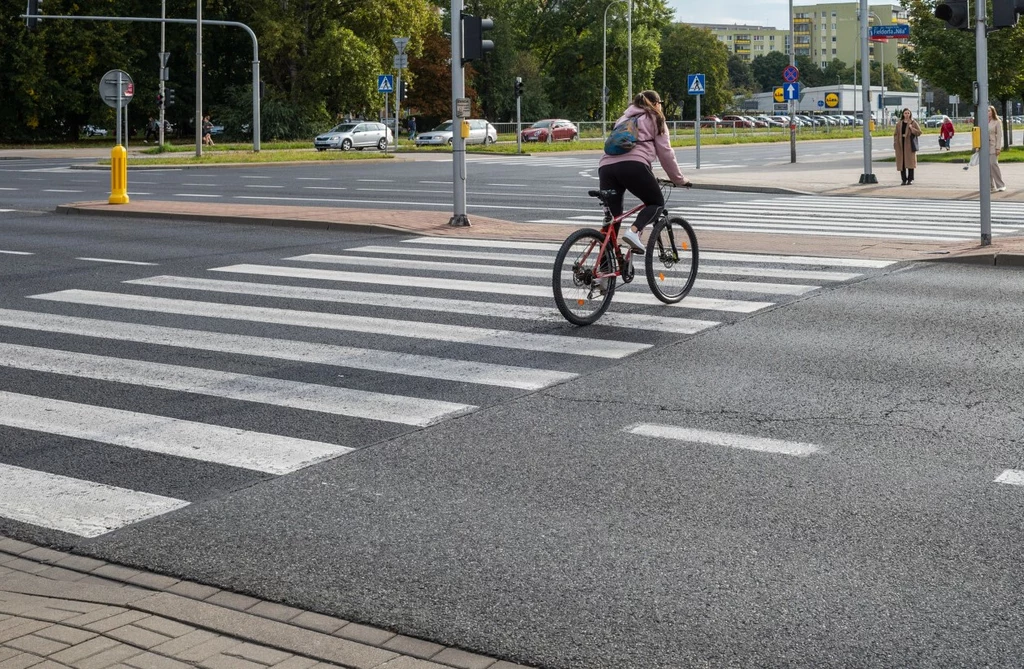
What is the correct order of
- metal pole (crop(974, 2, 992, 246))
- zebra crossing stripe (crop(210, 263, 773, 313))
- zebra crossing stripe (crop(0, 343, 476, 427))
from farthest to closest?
metal pole (crop(974, 2, 992, 246))
zebra crossing stripe (crop(210, 263, 773, 313))
zebra crossing stripe (crop(0, 343, 476, 427))

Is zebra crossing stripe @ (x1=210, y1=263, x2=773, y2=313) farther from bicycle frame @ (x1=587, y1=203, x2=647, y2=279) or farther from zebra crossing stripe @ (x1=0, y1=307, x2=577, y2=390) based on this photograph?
zebra crossing stripe @ (x1=0, y1=307, x2=577, y2=390)

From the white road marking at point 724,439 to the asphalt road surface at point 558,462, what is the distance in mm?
25

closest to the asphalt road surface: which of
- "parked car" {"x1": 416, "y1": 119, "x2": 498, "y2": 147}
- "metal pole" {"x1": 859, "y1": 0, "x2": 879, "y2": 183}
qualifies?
"metal pole" {"x1": 859, "y1": 0, "x2": 879, "y2": 183}

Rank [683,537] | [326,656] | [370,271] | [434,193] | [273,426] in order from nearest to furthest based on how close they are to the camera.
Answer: [326,656] → [683,537] → [273,426] → [370,271] → [434,193]

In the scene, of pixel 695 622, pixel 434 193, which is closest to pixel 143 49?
pixel 434 193

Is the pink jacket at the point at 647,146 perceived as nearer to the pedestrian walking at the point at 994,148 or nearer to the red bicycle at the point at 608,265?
the red bicycle at the point at 608,265

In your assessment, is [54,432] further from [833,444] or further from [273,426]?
[833,444]

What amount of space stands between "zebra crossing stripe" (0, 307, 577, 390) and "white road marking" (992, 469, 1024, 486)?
2.91 m

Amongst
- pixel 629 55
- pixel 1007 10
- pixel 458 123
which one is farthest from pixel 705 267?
pixel 629 55

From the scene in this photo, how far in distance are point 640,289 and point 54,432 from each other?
6483 millimetres

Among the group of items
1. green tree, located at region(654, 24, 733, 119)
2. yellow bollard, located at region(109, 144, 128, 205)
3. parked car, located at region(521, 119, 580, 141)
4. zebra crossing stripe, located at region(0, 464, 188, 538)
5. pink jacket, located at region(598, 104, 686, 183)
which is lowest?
zebra crossing stripe, located at region(0, 464, 188, 538)

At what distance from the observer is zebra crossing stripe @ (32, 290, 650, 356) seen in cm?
946

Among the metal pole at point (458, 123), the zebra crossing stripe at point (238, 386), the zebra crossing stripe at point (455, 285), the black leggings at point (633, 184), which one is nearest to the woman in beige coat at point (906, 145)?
the metal pole at point (458, 123)

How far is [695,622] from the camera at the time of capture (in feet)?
14.5
